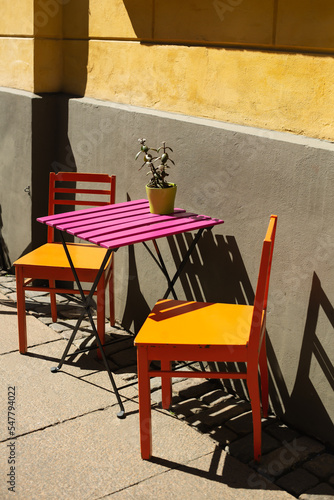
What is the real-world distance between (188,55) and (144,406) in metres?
2.33

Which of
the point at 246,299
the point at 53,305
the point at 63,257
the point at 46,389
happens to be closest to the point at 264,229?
the point at 246,299

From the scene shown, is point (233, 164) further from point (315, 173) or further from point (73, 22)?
point (73, 22)

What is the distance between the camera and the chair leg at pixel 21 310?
15.8 ft

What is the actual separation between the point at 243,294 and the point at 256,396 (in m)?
0.86

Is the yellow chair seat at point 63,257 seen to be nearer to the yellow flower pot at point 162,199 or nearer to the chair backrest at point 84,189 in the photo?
the chair backrest at point 84,189

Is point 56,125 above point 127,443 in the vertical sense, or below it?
above

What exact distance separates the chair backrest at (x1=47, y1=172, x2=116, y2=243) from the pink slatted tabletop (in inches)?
15.9

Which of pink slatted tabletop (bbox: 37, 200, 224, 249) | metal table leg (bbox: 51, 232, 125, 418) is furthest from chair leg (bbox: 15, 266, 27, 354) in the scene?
pink slatted tabletop (bbox: 37, 200, 224, 249)

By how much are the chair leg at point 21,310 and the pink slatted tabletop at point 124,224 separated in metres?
0.53

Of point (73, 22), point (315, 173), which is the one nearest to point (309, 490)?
point (315, 173)

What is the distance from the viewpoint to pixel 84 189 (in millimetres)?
5410

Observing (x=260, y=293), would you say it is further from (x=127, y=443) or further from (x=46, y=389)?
(x=46, y=389)

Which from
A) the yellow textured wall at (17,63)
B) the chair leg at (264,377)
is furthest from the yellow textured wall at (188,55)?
the chair leg at (264,377)

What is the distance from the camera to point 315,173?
375 cm
